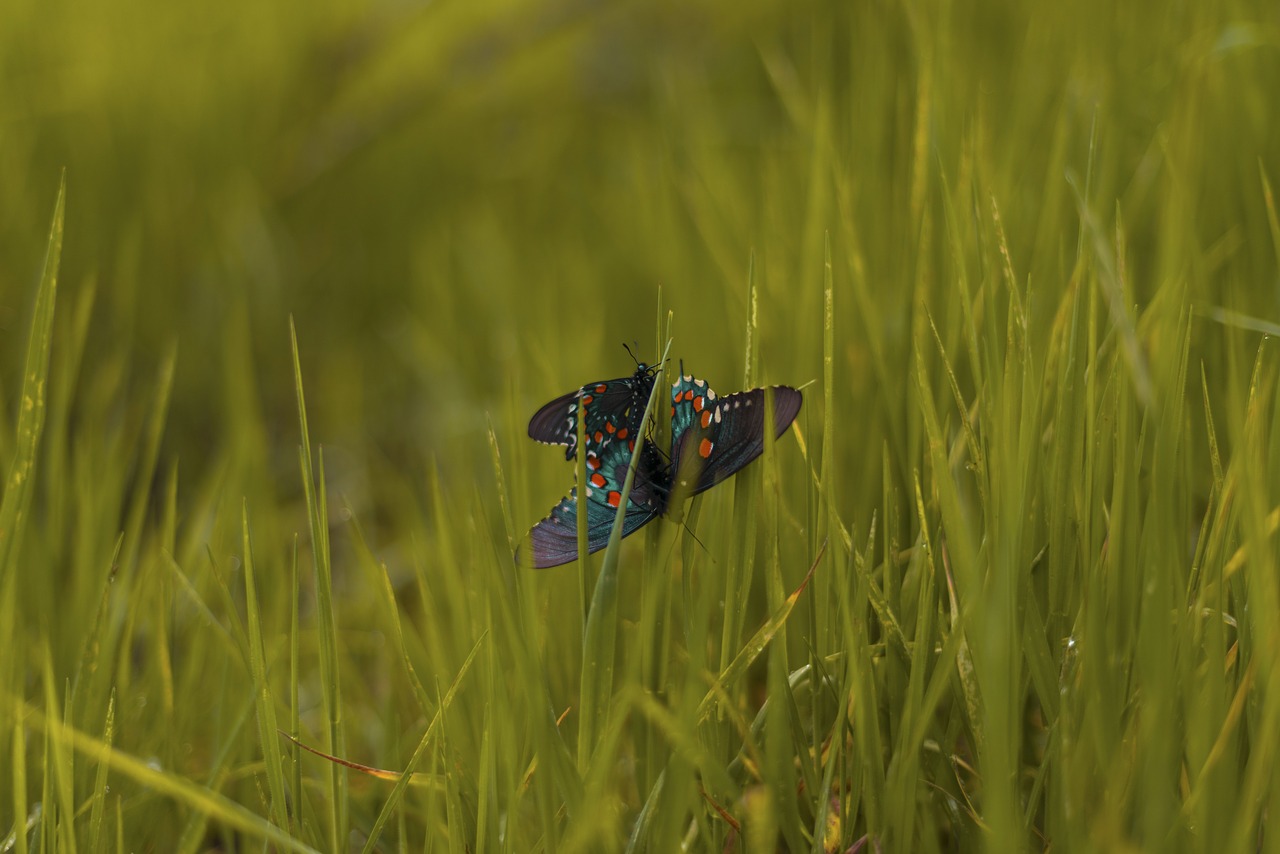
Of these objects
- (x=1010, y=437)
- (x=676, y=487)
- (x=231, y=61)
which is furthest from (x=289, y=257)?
(x=1010, y=437)

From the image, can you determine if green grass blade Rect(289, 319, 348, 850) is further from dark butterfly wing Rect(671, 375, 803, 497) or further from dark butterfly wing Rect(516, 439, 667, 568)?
dark butterfly wing Rect(671, 375, 803, 497)

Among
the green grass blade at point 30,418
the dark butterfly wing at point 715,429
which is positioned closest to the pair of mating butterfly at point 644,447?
the dark butterfly wing at point 715,429

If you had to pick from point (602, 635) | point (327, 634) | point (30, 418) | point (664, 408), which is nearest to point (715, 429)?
point (664, 408)

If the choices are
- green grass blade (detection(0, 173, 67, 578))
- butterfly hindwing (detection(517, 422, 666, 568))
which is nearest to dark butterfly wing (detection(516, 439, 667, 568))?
butterfly hindwing (detection(517, 422, 666, 568))

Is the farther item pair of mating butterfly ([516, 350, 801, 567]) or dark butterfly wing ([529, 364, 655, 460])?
dark butterfly wing ([529, 364, 655, 460])

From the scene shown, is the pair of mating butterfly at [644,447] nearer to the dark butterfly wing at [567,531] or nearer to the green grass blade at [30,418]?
the dark butterfly wing at [567,531]

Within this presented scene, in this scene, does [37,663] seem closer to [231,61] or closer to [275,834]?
[275,834]

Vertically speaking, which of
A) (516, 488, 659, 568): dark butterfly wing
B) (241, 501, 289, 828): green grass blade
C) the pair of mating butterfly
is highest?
the pair of mating butterfly

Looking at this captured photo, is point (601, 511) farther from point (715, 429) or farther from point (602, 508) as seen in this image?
point (715, 429)
